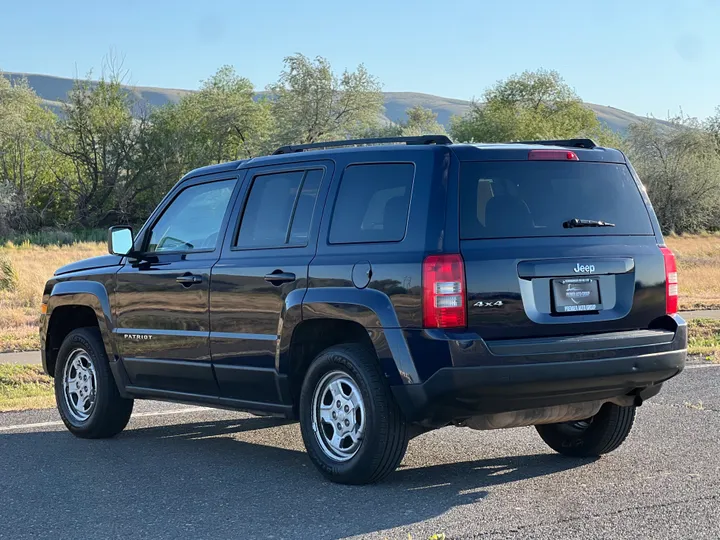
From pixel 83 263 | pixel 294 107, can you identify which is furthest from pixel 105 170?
pixel 83 263

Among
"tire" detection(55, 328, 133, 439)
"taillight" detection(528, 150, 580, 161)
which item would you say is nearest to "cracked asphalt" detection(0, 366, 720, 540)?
"tire" detection(55, 328, 133, 439)

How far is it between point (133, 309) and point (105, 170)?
60.3 meters

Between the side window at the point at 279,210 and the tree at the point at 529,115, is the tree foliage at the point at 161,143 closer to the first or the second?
the tree at the point at 529,115

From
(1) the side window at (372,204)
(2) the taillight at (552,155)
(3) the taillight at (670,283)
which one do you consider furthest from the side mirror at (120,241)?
(3) the taillight at (670,283)

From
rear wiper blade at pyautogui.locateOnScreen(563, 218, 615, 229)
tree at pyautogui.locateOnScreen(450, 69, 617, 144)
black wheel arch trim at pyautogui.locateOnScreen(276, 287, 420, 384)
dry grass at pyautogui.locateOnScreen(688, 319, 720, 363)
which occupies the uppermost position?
tree at pyautogui.locateOnScreen(450, 69, 617, 144)

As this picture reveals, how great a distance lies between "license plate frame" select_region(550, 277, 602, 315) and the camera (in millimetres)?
5758

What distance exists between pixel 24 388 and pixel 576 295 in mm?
7792

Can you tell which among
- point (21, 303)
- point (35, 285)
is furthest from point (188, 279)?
point (35, 285)

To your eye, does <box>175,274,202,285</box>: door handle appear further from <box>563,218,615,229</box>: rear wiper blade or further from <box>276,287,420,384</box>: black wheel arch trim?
<box>563,218,615,229</box>: rear wiper blade

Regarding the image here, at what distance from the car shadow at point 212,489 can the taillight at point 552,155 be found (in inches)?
73.7

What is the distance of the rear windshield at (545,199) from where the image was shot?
5809 millimetres

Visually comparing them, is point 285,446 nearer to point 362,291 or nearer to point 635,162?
point 362,291

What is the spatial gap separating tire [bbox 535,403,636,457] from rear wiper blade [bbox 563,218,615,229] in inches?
48.2

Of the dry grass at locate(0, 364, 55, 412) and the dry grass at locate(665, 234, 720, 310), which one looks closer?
the dry grass at locate(0, 364, 55, 412)
